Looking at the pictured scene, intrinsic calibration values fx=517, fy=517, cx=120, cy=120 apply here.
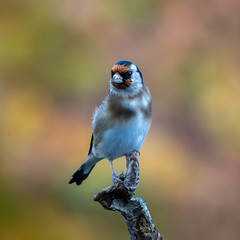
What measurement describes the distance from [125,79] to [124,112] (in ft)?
0.84

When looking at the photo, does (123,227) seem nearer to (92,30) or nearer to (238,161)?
(238,161)

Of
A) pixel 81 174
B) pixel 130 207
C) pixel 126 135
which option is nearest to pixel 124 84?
pixel 126 135

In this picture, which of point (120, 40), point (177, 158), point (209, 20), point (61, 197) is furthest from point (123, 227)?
point (209, 20)

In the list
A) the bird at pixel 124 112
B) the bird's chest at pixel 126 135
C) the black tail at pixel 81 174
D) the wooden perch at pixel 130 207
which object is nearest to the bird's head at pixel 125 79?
the bird at pixel 124 112

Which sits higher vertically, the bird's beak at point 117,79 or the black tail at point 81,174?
the bird's beak at point 117,79

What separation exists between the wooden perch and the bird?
52 cm

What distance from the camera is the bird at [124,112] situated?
4.02m

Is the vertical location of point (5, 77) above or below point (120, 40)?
below

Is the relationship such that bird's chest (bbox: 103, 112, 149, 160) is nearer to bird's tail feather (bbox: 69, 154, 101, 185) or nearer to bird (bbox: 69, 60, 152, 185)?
bird (bbox: 69, 60, 152, 185)

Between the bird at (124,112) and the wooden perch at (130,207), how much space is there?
52cm

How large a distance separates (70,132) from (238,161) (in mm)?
2869

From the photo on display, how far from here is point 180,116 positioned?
865cm

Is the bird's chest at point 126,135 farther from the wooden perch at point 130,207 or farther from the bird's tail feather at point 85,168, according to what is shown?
the wooden perch at point 130,207

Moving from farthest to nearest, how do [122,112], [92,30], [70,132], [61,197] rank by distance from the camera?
[92,30], [70,132], [61,197], [122,112]
